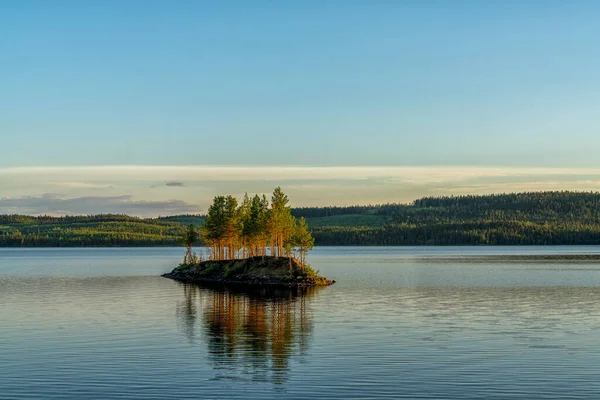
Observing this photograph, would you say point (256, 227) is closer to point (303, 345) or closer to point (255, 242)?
point (255, 242)

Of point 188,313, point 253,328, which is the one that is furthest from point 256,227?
point 253,328

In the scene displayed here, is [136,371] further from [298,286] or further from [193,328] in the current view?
[298,286]

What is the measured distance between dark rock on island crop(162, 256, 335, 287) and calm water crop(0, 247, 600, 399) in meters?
20.9

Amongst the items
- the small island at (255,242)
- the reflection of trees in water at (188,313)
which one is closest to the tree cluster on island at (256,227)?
the small island at (255,242)

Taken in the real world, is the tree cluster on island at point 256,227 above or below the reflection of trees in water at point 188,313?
above

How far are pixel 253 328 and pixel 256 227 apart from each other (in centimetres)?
7175

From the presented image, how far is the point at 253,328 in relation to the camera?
2057 inches

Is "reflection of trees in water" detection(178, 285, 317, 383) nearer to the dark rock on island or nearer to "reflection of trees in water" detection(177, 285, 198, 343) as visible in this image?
"reflection of trees in water" detection(177, 285, 198, 343)

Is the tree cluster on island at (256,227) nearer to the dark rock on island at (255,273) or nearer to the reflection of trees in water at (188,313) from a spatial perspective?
the dark rock on island at (255,273)

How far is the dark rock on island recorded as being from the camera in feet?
337

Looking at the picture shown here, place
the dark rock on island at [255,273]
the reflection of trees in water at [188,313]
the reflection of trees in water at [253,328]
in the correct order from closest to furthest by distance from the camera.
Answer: the reflection of trees in water at [253,328] < the reflection of trees in water at [188,313] < the dark rock on island at [255,273]

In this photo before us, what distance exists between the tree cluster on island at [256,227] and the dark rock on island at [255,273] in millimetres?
3368

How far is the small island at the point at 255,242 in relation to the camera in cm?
10681

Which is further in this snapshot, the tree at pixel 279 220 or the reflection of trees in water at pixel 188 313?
the tree at pixel 279 220
